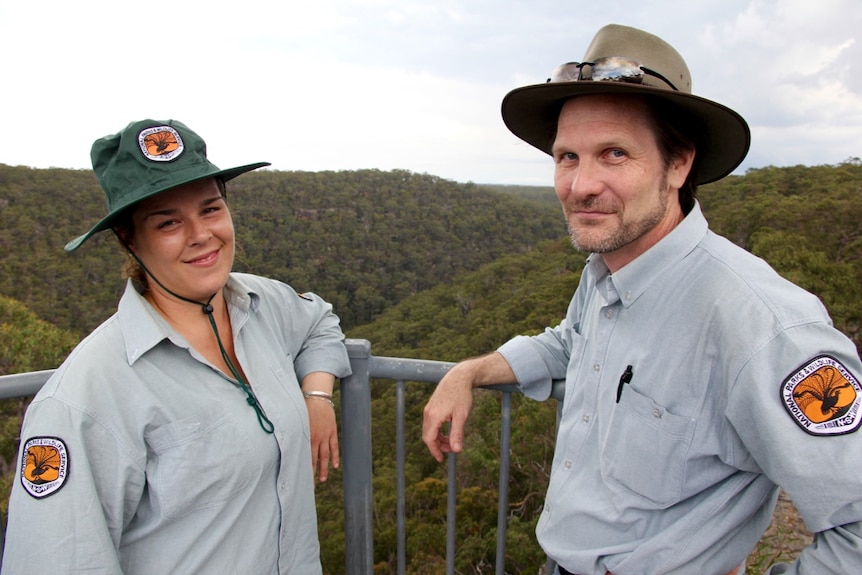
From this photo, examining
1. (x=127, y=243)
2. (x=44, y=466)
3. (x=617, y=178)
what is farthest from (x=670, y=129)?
(x=44, y=466)

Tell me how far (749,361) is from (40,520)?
1551mm

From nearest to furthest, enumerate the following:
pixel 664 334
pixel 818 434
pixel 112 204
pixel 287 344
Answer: pixel 818 434
pixel 664 334
pixel 112 204
pixel 287 344

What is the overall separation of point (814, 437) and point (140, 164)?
65.8 inches

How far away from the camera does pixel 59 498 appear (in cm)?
119

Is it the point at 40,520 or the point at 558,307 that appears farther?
the point at 558,307

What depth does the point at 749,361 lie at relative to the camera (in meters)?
1.10

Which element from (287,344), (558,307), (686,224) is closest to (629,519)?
(686,224)

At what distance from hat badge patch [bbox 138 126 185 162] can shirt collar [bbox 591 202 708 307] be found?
4.05 ft

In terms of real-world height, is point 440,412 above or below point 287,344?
below

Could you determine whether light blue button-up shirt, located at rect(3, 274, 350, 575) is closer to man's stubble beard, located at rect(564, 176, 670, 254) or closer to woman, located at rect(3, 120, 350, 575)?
woman, located at rect(3, 120, 350, 575)

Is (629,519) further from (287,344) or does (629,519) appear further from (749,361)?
(287,344)

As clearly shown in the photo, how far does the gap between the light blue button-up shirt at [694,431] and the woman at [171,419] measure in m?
0.81

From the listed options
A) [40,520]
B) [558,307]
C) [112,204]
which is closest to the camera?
[40,520]

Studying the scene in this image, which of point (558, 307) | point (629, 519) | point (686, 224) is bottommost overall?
point (558, 307)
